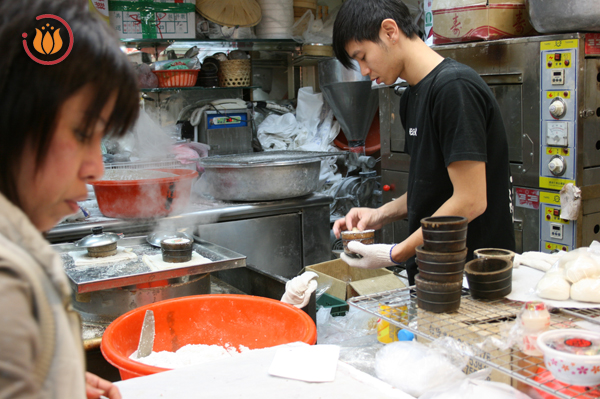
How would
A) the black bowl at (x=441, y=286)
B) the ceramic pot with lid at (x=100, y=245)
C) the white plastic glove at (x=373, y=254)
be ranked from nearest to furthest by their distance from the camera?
the black bowl at (x=441, y=286) → the white plastic glove at (x=373, y=254) → the ceramic pot with lid at (x=100, y=245)

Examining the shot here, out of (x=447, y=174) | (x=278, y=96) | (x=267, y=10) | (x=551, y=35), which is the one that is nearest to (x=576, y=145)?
(x=551, y=35)

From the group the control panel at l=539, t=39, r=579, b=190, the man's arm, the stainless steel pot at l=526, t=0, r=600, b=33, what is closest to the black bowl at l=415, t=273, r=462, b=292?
the man's arm

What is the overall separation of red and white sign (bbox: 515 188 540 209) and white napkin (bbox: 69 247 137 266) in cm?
224

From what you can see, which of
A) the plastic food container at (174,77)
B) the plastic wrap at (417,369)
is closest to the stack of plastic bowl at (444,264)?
the plastic wrap at (417,369)

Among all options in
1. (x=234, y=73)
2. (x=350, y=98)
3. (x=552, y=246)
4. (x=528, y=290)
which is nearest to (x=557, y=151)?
(x=552, y=246)

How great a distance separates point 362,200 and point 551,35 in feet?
7.42

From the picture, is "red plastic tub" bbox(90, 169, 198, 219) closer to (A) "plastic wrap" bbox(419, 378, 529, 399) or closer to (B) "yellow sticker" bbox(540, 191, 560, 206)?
(A) "plastic wrap" bbox(419, 378, 529, 399)

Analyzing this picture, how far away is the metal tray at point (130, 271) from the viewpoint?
69.1 inches

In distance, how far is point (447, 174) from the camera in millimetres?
1781

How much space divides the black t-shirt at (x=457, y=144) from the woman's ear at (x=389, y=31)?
0.58ft

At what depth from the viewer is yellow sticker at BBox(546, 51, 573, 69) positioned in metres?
2.74

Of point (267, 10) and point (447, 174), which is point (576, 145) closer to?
point (447, 174)

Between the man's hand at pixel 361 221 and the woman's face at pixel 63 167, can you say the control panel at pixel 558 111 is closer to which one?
the man's hand at pixel 361 221

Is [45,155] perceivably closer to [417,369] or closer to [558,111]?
[417,369]
